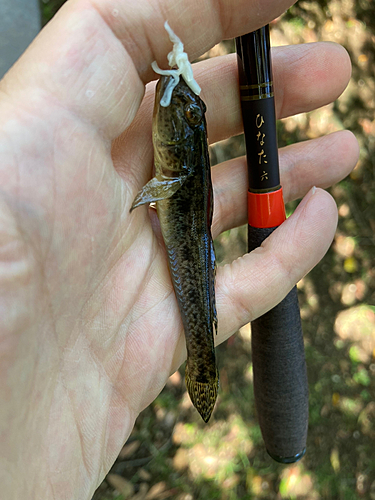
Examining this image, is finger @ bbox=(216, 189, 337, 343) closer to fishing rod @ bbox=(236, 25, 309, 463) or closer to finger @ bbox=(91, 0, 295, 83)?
fishing rod @ bbox=(236, 25, 309, 463)

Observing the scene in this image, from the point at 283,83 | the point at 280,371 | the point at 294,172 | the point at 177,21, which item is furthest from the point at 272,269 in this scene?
the point at 177,21

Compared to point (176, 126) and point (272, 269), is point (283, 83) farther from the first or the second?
point (272, 269)

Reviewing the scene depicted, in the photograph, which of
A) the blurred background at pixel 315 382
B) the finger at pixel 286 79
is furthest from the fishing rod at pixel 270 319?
the blurred background at pixel 315 382

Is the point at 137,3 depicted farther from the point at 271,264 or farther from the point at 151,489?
the point at 151,489

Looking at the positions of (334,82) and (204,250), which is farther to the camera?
(334,82)

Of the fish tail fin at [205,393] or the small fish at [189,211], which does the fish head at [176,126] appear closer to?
the small fish at [189,211]

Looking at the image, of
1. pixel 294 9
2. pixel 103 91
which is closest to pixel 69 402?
pixel 103 91
